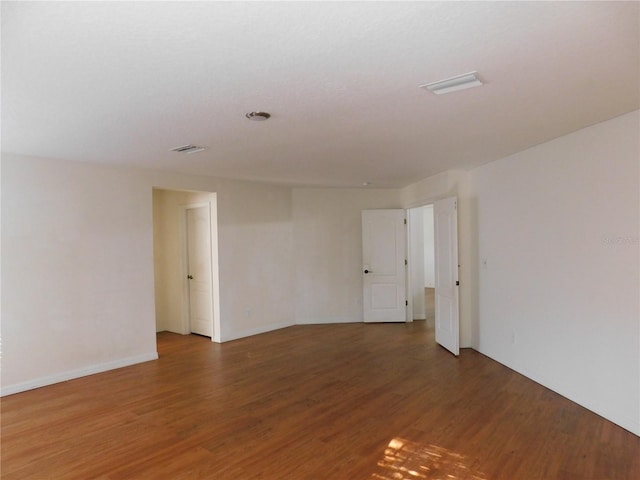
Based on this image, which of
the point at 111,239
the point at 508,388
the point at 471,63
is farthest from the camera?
the point at 111,239

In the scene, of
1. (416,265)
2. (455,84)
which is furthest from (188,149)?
(416,265)

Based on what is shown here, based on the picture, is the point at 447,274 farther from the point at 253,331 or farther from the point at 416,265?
the point at 253,331

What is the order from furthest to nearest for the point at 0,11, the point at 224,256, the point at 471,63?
the point at 224,256, the point at 471,63, the point at 0,11

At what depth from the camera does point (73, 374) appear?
4.39 metres

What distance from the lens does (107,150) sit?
3.91 metres

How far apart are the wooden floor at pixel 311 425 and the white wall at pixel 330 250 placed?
7.30ft

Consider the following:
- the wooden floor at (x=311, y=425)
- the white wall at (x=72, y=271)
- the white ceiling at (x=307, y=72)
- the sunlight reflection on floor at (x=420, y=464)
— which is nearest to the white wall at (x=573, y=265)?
the wooden floor at (x=311, y=425)

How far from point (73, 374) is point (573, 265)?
537cm

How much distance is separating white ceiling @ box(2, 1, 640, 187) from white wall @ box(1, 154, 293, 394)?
2.05 feet

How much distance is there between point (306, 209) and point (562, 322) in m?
4.48

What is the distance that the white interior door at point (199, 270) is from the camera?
20.4 feet

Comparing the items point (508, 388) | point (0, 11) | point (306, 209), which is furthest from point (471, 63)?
point (306, 209)

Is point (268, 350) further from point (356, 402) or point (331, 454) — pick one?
point (331, 454)

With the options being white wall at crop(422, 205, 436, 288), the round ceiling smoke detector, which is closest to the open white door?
the round ceiling smoke detector
